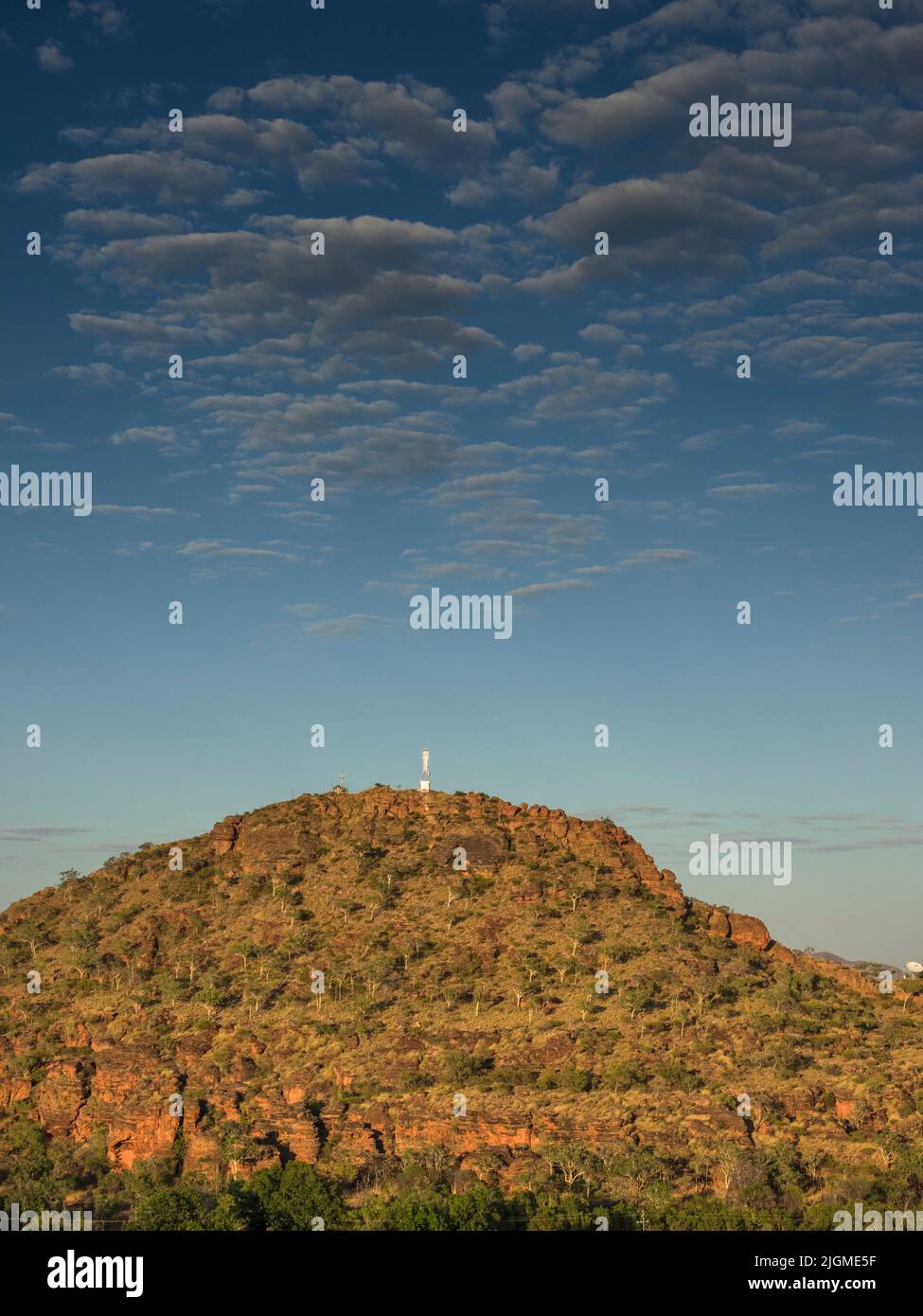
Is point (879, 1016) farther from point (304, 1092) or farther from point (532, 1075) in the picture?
point (304, 1092)

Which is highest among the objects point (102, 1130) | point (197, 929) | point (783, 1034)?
point (197, 929)

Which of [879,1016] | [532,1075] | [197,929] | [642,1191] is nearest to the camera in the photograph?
[642,1191]

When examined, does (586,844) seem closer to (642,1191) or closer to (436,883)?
(436,883)

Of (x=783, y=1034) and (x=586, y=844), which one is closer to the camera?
(x=783, y=1034)
